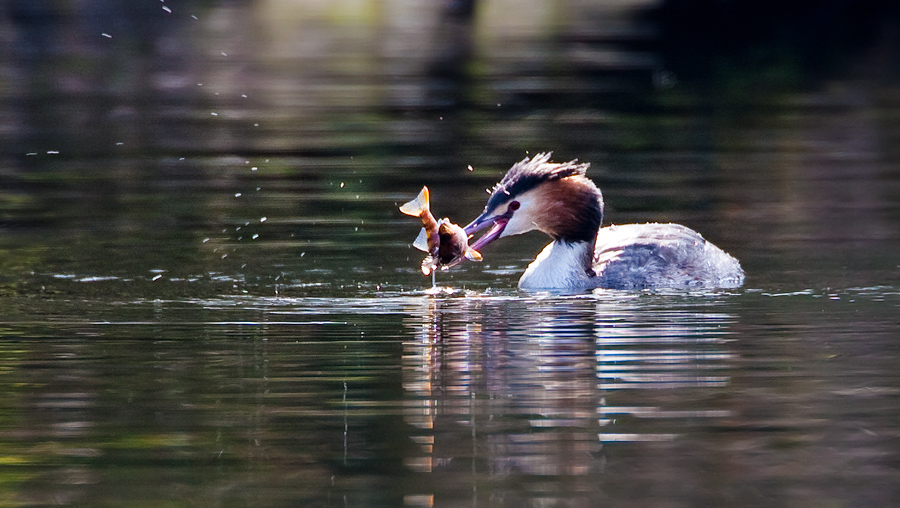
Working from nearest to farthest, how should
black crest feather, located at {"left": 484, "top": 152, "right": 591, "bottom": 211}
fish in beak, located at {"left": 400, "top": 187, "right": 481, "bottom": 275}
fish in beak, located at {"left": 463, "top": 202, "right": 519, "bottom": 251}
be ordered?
fish in beak, located at {"left": 400, "top": 187, "right": 481, "bottom": 275}, fish in beak, located at {"left": 463, "top": 202, "right": 519, "bottom": 251}, black crest feather, located at {"left": 484, "top": 152, "right": 591, "bottom": 211}

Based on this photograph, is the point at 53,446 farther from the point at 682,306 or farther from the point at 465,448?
the point at 682,306

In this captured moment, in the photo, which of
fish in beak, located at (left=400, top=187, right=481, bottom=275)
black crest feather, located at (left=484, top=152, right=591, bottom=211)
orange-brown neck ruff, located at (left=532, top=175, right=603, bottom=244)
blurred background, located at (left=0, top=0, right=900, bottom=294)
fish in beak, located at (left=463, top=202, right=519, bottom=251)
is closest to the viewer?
fish in beak, located at (left=400, top=187, right=481, bottom=275)

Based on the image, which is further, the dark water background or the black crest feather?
the black crest feather

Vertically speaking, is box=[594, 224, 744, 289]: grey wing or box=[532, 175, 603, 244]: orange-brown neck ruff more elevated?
box=[532, 175, 603, 244]: orange-brown neck ruff

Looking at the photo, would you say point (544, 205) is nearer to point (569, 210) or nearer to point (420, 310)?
point (569, 210)

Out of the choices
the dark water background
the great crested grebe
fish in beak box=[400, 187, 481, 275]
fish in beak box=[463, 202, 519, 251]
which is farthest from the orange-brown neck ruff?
fish in beak box=[400, 187, 481, 275]

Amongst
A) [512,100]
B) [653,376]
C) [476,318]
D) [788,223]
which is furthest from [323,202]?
A: [512,100]

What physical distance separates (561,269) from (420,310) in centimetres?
161

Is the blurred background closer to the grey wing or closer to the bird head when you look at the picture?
the grey wing

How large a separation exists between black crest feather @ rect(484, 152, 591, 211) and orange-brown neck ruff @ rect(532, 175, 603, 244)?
0.06 m

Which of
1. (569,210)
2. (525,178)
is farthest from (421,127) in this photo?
(525,178)

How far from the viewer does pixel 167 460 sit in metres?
7.11

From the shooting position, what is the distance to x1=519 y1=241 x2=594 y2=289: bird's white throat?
12164 millimetres

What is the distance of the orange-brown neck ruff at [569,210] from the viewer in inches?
494
